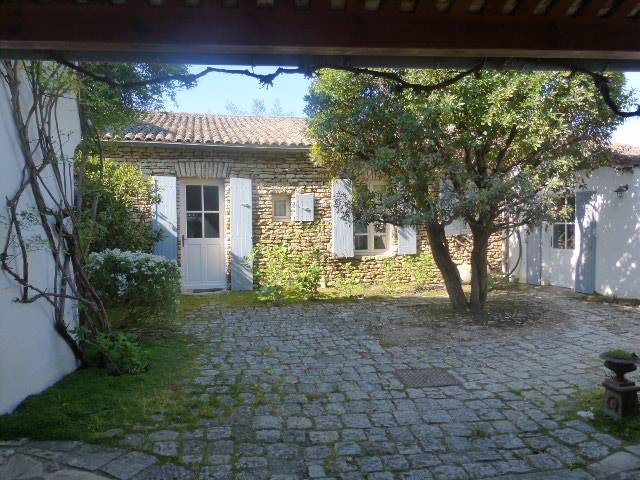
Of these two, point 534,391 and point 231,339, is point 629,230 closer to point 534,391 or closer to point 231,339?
point 534,391

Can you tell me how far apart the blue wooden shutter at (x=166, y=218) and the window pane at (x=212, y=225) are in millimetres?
709

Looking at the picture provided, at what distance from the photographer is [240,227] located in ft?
32.4

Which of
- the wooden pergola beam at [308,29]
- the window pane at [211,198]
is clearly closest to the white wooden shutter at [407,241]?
the window pane at [211,198]

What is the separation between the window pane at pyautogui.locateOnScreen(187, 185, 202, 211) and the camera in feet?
32.9

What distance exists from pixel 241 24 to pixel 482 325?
19.9ft

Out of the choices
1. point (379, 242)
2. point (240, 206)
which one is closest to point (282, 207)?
point (240, 206)

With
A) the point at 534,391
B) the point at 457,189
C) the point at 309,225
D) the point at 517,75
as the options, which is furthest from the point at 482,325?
the point at 309,225

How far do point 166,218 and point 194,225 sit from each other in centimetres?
68

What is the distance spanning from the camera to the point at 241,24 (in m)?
2.23

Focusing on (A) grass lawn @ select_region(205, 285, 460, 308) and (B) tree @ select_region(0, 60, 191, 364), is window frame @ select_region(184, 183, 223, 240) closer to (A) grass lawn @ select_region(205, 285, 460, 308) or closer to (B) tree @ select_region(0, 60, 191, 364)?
(A) grass lawn @ select_region(205, 285, 460, 308)

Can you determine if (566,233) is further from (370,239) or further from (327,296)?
(327,296)

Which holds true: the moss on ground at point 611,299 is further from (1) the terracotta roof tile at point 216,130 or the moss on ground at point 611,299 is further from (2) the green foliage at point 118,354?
(2) the green foliage at point 118,354

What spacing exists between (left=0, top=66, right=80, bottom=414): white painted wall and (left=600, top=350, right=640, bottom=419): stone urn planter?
4.54m

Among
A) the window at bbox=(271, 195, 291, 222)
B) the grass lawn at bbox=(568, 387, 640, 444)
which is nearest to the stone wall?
the window at bbox=(271, 195, 291, 222)
